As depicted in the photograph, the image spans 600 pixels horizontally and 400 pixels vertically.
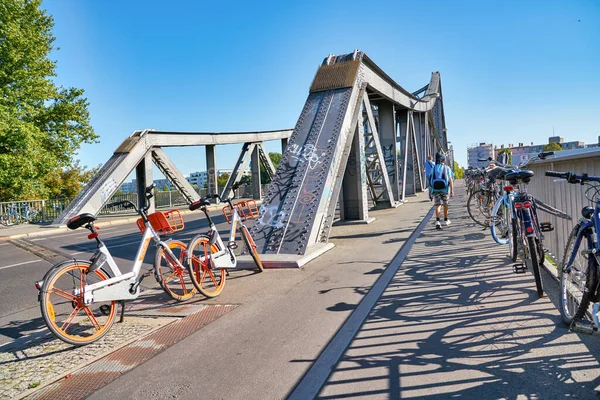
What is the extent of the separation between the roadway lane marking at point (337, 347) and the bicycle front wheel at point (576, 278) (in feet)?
5.69

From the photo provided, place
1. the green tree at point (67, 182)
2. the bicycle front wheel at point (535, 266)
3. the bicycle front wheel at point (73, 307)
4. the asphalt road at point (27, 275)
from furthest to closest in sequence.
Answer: the green tree at point (67, 182) → the asphalt road at point (27, 275) → the bicycle front wheel at point (535, 266) → the bicycle front wheel at point (73, 307)

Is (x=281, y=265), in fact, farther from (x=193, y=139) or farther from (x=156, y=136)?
(x=193, y=139)

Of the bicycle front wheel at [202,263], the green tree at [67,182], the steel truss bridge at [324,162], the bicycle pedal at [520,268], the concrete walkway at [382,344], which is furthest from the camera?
the green tree at [67,182]

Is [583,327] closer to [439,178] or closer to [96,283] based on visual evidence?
[96,283]

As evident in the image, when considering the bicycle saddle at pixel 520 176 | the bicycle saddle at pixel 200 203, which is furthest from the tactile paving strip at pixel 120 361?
the bicycle saddle at pixel 520 176

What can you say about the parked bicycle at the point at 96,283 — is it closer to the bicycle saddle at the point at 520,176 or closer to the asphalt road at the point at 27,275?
the asphalt road at the point at 27,275

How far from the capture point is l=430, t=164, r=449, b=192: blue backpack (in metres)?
9.99

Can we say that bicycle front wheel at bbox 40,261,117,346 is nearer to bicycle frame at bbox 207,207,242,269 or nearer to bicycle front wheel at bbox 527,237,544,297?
bicycle frame at bbox 207,207,242,269

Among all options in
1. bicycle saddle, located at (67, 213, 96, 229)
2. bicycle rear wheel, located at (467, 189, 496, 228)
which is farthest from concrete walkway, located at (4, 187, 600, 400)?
bicycle rear wheel, located at (467, 189, 496, 228)

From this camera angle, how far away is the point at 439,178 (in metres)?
10.1

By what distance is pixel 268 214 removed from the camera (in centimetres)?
820

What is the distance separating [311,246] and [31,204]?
62.6 ft

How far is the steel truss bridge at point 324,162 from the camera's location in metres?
7.95

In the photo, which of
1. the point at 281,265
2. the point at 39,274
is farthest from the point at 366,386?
the point at 39,274
